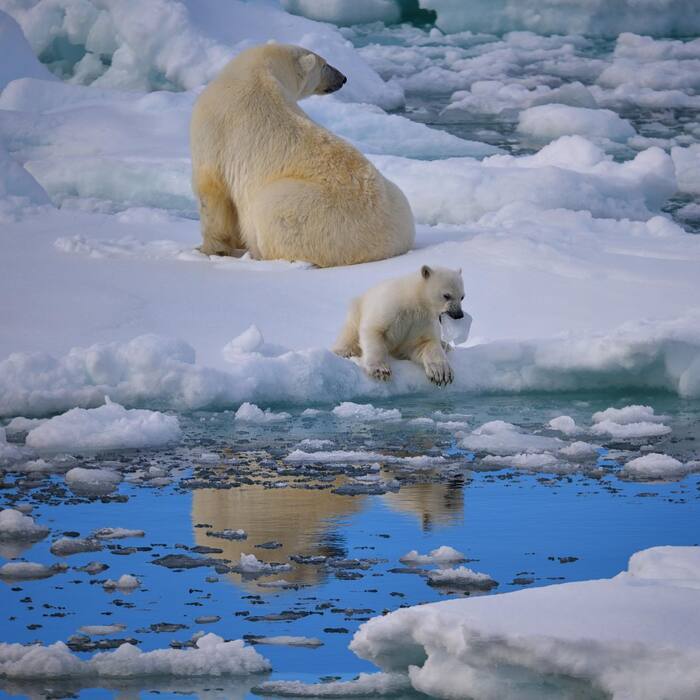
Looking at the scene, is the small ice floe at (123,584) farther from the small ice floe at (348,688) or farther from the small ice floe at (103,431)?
the small ice floe at (103,431)

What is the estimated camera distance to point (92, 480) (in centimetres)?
479

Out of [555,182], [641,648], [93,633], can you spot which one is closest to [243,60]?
[555,182]

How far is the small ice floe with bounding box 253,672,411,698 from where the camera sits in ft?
9.82

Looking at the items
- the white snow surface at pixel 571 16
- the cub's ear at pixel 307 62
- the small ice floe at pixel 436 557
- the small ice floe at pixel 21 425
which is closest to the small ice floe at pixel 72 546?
the small ice floe at pixel 436 557

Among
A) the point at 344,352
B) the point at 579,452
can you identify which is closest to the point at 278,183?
the point at 344,352

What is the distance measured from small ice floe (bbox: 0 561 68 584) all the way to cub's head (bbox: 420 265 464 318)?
2.39 metres

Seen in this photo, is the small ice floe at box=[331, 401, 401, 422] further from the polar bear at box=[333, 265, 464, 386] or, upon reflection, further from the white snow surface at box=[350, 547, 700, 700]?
the white snow surface at box=[350, 547, 700, 700]

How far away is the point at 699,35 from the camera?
25.9 m

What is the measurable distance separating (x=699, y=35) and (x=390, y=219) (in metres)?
19.8

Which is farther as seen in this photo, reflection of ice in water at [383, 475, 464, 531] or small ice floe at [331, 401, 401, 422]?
small ice floe at [331, 401, 401, 422]

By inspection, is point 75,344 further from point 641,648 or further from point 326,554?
point 641,648

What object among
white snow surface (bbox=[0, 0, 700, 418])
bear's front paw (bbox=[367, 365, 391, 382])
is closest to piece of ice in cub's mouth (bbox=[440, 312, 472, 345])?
white snow surface (bbox=[0, 0, 700, 418])

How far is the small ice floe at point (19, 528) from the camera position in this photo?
4172 millimetres

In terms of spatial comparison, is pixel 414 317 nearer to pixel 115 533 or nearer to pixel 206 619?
pixel 115 533
